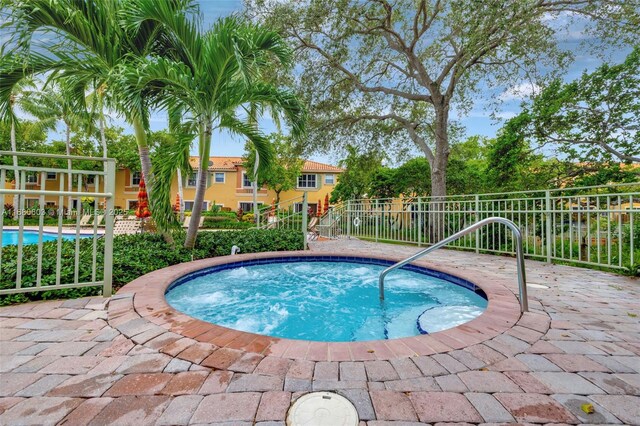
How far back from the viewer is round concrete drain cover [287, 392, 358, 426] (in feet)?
4.08

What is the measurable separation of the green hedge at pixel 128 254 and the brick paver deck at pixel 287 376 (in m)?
0.71

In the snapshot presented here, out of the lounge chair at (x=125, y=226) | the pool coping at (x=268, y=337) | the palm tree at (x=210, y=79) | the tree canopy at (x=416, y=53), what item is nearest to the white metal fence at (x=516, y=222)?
the tree canopy at (x=416, y=53)

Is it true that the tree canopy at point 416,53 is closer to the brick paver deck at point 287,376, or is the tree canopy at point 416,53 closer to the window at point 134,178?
the brick paver deck at point 287,376

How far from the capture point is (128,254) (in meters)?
4.32

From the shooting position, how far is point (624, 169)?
712 centimetres

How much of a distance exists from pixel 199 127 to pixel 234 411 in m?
5.12

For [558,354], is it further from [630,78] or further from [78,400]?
[630,78]

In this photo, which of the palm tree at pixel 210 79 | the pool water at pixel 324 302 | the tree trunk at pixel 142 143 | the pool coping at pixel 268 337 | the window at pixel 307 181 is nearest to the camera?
the pool coping at pixel 268 337

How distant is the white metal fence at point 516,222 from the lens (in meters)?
5.23

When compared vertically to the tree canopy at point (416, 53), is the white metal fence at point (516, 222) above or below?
below

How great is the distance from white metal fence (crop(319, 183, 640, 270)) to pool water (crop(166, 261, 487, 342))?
9.14 feet

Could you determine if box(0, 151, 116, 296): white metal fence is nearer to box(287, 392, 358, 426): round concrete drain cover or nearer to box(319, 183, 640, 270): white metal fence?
box(287, 392, 358, 426): round concrete drain cover

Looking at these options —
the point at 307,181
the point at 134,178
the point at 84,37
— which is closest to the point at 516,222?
the point at 84,37

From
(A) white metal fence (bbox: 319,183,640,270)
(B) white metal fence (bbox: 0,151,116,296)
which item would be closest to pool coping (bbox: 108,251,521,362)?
(B) white metal fence (bbox: 0,151,116,296)
